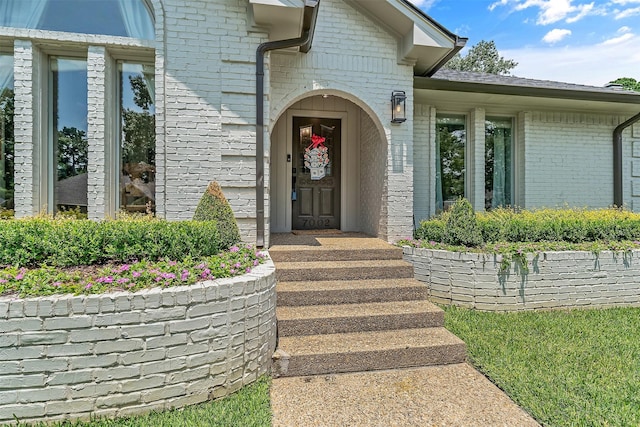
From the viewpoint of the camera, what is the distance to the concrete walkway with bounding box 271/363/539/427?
2.21m

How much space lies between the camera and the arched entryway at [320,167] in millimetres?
6094

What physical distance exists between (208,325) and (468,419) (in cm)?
192

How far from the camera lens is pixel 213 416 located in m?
2.19

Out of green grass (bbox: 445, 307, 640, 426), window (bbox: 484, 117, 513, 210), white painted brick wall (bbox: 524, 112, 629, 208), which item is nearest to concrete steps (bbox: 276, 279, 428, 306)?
green grass (bbox: 445, 307, 640, 426)

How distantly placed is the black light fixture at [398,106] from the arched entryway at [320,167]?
3.64 ft

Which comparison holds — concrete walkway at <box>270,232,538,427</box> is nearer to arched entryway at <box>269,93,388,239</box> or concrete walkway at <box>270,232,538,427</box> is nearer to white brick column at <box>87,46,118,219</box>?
arched entryway at <box>269,93,388,239</box>

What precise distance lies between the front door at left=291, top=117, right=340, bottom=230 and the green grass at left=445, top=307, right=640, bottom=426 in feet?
9.96

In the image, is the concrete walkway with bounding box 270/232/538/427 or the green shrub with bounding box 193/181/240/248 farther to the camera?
the green shrub with bounding box 193/181/240/248

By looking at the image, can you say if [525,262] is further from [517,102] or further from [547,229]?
[517,102]

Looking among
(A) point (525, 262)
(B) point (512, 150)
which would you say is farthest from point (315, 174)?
A: (B) point (512, 150)

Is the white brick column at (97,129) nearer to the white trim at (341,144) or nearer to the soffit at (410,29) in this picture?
the white trim at (341,144)

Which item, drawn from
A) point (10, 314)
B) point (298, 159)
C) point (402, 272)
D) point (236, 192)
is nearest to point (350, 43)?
point (298, 159)

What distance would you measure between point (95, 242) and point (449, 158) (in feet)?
19.9

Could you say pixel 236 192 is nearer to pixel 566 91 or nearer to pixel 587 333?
pixel 587 333
